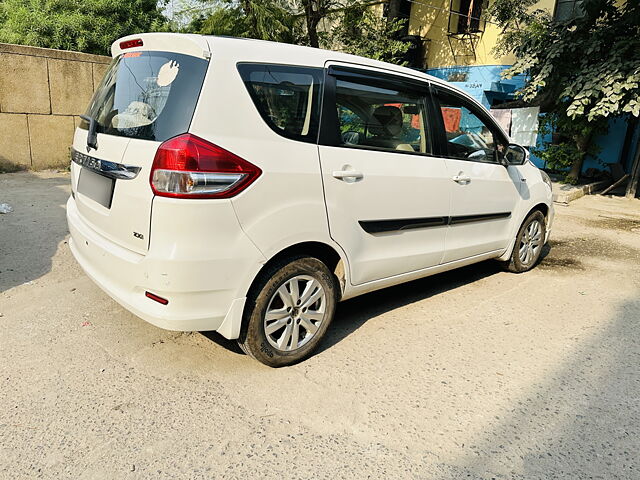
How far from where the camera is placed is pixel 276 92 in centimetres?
265

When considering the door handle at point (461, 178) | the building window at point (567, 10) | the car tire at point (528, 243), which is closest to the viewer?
the door handle at point (461, 178)

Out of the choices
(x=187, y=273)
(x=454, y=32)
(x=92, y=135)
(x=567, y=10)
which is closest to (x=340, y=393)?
(x=187, y=273)

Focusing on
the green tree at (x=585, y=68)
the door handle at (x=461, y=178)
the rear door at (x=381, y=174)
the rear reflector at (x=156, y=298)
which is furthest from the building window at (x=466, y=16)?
the rear reflector at (x=156, y=298)

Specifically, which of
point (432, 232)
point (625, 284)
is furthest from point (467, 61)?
point (432, 232)

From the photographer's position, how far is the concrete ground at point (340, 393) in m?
2.21

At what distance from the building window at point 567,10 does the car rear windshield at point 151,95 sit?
1395 centimetres

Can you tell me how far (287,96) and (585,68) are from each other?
9161 millimetres

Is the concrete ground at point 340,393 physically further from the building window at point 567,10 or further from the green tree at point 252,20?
the building window at point 567,10

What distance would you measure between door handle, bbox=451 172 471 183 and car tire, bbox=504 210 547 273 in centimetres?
130

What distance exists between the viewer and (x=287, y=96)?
107 inches

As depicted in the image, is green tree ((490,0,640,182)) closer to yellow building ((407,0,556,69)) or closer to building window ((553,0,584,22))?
building window ((553,0,584,22))

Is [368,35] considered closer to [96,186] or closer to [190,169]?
[96,186]

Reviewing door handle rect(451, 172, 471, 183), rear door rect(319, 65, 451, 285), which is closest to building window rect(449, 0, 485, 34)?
door handle rect(451, 172, 471, 183)

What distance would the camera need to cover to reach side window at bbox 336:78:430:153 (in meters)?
3.03
